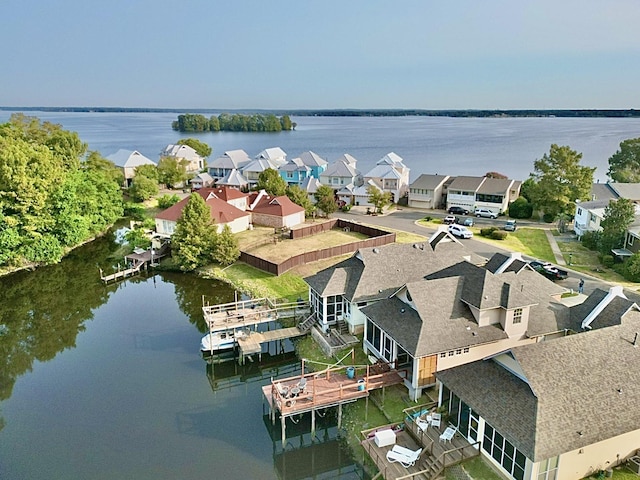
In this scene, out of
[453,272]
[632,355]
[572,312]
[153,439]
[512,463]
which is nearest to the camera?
[512,463]

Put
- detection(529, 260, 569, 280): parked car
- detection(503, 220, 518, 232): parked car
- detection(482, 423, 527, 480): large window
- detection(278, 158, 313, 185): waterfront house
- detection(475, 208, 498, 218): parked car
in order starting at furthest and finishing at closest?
detection(278, 158, 313, 185): waterfront house, detection(475, 208, 498, 218): parked car, detection(503, 220, 518, 232): parked car, detection(529, 260, 569, 280): parked car, detection(482, 423, 527, 480): large window

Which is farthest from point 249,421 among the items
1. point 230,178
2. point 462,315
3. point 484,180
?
point 230,178

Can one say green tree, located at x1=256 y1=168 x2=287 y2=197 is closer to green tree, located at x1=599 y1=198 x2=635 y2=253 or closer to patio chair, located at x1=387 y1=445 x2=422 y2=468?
green tree, located at x1=599 y1=198 x2=635 y2=253

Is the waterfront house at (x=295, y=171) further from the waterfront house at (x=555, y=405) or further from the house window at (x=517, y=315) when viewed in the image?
the waterfront house at (x=555, y=405)

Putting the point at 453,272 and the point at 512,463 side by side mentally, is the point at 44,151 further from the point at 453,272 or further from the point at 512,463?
the point at 512,463

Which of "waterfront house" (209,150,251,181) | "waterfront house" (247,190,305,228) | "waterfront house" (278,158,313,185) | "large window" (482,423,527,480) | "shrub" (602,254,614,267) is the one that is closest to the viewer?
"large window" (482,423,527,480)

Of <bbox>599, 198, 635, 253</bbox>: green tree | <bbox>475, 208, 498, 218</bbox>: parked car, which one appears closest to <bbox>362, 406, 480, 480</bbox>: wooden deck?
<bbox>599, 198, 635, 253</bbox>: green tree

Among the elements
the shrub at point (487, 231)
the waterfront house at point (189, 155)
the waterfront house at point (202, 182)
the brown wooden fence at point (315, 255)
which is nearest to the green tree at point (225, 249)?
the brown wooden fence at point (315, 255)
